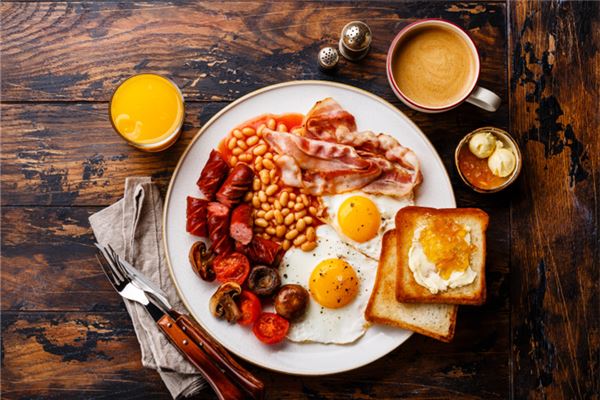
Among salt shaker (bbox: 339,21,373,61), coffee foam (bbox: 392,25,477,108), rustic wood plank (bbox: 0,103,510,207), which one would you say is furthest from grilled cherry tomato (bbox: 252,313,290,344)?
salt shaker (bbox: 339,21,373,61)

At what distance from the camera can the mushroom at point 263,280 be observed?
2717mm

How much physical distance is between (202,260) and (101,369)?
839mm

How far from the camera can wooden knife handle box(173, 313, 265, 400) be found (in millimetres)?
2676

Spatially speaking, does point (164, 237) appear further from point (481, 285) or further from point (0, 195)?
point (481, 285)

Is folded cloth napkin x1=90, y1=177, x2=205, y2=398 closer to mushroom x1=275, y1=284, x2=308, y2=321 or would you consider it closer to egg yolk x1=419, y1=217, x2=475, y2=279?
mushroom x1=275, y1=284, x2=308, y2=321

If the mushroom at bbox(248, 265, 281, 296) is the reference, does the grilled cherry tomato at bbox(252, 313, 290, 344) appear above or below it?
below

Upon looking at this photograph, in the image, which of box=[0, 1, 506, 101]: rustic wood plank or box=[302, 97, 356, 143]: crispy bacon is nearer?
box=[302, 97, 356, 143]: crispy bacon

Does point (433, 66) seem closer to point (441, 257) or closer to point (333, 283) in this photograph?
point (441, 257)

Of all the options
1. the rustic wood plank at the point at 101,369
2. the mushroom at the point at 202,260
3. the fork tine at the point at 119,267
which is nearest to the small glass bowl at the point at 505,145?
the rustic wood plank at the point at 101,369

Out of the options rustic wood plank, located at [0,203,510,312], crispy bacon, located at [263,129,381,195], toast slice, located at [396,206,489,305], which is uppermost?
crispy bacon, located at [263,129,381,195]

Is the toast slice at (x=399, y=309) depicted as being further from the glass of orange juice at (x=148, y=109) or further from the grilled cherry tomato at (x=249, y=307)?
the glass of orange juice at (x=148, y=109)

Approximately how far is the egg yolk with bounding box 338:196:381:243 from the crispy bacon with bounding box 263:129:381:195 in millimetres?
94

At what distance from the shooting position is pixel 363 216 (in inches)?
109

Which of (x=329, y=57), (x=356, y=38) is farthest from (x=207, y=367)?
(x=356, y=38)
